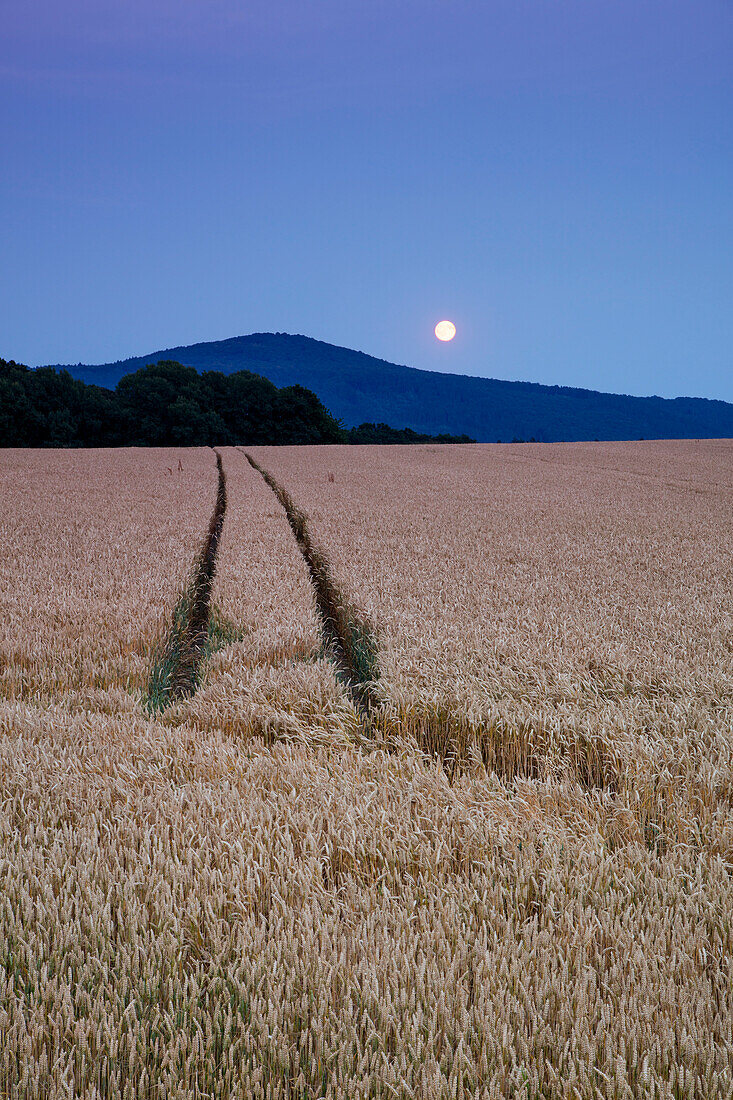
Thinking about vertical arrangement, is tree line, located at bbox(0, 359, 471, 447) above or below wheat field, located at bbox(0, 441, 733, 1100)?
above

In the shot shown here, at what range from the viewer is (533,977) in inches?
80.4

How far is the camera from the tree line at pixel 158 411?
6450cm

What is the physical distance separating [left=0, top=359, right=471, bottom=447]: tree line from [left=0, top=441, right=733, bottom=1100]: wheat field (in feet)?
215

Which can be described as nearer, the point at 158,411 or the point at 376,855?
the point at 376,855

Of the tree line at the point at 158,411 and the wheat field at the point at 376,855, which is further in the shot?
the tree line at the point at 158,411

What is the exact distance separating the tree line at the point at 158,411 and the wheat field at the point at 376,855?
65469 millimetres

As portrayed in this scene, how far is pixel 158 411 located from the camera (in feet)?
232

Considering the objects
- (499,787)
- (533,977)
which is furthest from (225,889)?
(499,787)

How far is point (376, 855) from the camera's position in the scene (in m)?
2.68

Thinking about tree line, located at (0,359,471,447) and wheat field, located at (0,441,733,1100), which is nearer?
wheat field, located at (0,441,733,1100)

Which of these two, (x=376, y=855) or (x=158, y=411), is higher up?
(x=158, y=411)

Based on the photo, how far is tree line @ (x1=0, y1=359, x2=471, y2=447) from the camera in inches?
2539

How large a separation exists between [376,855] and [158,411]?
7369 centimetres

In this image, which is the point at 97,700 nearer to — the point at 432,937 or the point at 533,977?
the point at 432,937
